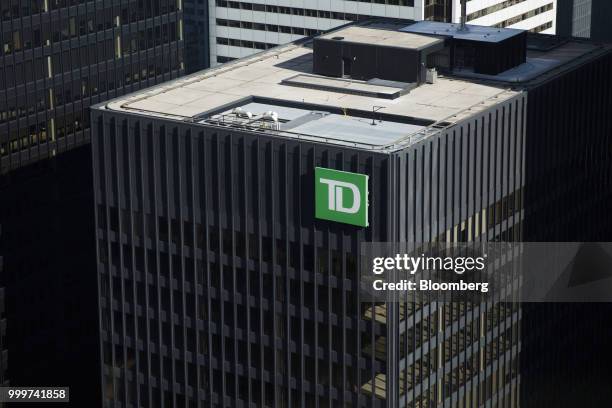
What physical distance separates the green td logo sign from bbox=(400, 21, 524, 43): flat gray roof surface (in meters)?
35.4

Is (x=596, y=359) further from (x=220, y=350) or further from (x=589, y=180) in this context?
(x=220, y=350)

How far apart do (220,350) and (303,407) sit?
9.55m

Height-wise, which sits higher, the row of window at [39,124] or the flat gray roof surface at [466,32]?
the flat gray roof surface at [466,32]

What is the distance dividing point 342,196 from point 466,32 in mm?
39137

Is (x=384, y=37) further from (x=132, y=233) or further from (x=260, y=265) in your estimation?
(x=132, y=233)

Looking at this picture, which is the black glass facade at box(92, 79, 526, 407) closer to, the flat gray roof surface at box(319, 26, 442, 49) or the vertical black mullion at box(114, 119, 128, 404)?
the vertical black mullion at box(114, 119, 128, 404)

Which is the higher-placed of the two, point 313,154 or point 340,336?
point 313,154

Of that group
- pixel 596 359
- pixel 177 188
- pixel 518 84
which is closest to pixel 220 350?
pixel 177 188

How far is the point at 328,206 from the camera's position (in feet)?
464

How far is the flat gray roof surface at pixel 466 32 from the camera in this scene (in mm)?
170125

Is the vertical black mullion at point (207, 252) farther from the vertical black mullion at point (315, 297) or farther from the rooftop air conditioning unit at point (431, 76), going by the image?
the rooftop air conditioning unit at point (431, 76)

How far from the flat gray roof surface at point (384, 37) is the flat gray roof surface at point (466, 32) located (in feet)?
11.0

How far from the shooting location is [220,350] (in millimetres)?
154625

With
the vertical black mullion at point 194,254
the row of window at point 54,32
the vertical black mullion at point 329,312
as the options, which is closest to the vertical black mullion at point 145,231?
the vertical black mullion at point 194,254
